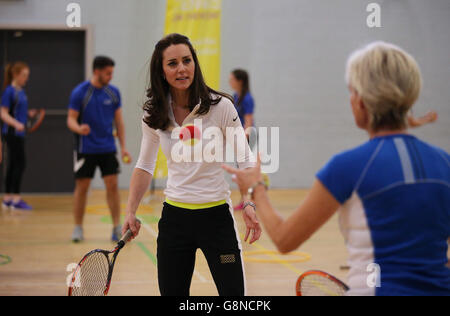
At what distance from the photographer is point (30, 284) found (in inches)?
193

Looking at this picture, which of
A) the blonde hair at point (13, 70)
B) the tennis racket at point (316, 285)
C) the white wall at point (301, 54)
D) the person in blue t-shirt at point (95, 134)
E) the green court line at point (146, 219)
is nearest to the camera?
the tennis racket at point (316, 285)

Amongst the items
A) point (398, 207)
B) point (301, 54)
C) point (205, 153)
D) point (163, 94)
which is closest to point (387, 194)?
point (398, 207)

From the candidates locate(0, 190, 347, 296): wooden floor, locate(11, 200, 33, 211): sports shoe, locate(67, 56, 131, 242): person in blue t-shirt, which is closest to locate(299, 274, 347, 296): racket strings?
locate(0, 190, 347, 296): wooden floor

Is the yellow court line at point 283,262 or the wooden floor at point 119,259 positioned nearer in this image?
the wooden floor at point 119,259

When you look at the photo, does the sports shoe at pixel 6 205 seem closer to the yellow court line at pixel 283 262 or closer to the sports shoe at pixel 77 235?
the sports shoe at pixel 77 235

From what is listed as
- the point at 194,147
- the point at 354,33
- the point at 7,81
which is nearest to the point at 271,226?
the point at 194,147

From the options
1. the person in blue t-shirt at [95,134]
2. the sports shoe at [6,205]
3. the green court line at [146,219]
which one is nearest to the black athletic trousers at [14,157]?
the sports shoe at [6,205]

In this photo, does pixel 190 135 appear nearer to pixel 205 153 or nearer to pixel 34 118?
pixel 205 153

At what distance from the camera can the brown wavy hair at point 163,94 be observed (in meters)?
2.75

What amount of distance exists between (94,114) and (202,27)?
206 cm

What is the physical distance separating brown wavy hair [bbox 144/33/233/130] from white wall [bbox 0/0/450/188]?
8.28 m

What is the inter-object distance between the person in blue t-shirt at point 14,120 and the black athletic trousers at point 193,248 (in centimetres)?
636

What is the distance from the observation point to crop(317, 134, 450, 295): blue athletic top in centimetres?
159
